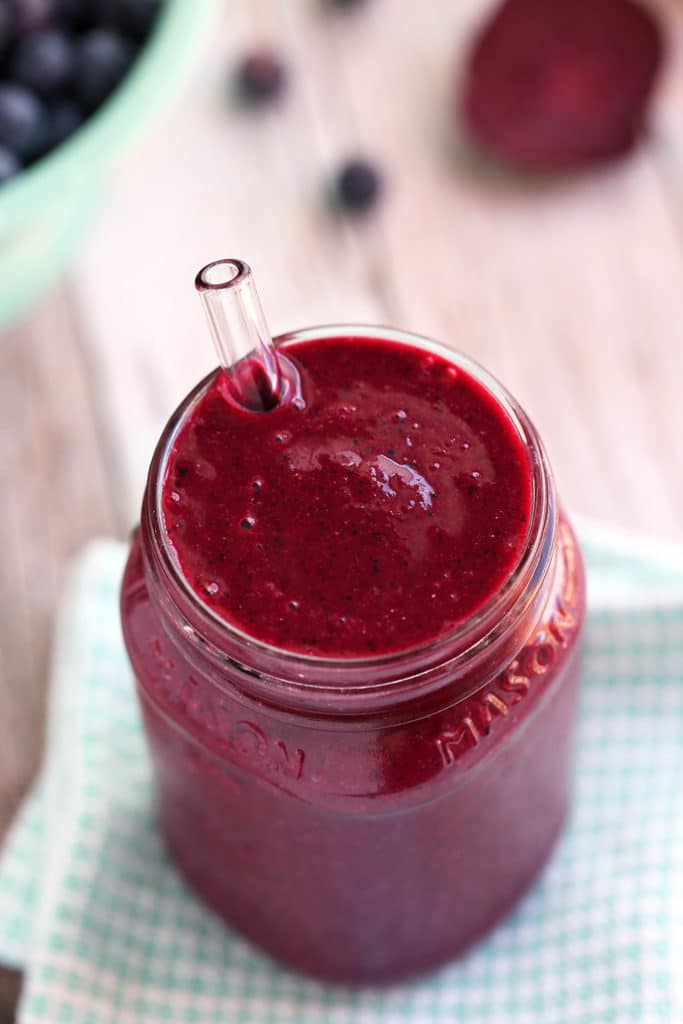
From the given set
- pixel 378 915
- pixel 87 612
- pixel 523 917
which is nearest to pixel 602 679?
pixel 523 917

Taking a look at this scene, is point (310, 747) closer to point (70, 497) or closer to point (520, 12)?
point (70, 497)

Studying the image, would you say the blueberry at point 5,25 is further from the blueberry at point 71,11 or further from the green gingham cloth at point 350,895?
the green gingham cloth at point 350,895

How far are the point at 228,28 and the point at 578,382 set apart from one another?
665 mm

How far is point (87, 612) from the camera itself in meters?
1.14

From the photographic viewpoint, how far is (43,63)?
1.31m

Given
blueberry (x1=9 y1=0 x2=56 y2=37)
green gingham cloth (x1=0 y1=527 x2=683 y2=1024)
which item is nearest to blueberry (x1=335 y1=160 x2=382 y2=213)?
blueberry (x1=9 y1=0 x2=56 y2=37)

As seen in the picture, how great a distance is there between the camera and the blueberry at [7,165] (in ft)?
4.00

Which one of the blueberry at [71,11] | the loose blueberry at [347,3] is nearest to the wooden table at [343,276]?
the loose blueberry at [347,3]

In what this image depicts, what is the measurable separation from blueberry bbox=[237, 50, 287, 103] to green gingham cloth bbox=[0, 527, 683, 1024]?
69 cm

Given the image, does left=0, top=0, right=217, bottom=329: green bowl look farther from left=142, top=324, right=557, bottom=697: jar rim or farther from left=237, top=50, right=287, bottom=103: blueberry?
left=142, top=324, right=557, bottom=697: jar rim

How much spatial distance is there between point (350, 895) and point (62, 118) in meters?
0.80

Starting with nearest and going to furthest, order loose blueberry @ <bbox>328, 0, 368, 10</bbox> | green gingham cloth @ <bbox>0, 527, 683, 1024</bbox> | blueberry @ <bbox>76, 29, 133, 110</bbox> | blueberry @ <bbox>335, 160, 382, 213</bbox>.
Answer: green gingham cloth @ <bbox>0, 527, 683, 1024</bbox>
blueberry @ <bbox>76, 29, 133, 110</bbox>
blueberry @ <bbox>335, 160, 382, 213</bbox>
loose blueberry @ <bbox>328, 0, 368, 10</bbox>

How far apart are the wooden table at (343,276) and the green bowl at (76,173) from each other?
91 millimetres

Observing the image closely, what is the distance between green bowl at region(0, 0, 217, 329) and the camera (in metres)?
1.18
